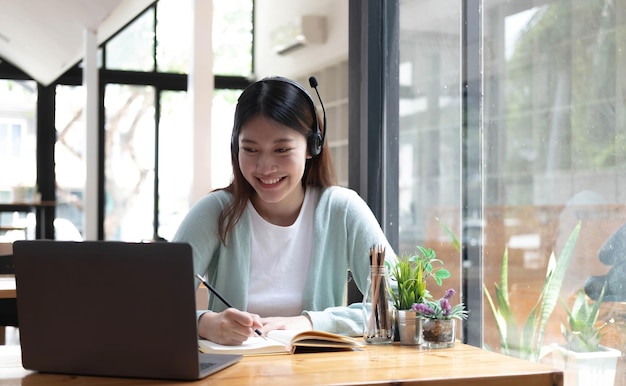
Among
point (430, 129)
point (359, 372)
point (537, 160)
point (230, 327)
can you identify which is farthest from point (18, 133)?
point (359, 372)

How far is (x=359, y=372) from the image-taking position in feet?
4.42

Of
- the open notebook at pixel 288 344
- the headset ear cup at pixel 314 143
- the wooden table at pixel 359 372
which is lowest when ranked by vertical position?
the wooden table at pixel 359 372

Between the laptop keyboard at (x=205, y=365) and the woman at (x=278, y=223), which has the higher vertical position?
the woman at (x=278, y=223)

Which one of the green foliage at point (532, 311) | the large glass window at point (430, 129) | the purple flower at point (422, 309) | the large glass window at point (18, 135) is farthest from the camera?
the large glass window at point (18, 135)

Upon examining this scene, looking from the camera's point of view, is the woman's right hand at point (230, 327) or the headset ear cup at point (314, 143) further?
the headset ear cup at point (314, 143)

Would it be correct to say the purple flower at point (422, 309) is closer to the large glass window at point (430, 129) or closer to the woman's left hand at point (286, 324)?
the woman's left hand at point (286, 324)

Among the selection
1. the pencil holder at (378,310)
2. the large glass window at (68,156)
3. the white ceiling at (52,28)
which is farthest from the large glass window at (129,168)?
the pencil holder at (378,310)

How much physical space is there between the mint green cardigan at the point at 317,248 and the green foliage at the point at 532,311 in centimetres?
60

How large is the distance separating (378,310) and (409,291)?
8 cm

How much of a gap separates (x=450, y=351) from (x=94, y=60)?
21.2 ft

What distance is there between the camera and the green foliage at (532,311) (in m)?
2.33

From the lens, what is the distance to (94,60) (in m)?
7.45

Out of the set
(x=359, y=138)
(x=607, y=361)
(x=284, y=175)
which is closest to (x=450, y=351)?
(x=284, y=175)

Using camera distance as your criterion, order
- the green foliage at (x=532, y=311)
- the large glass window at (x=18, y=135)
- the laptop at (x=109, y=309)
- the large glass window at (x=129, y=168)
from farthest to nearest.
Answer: the large glass window at (x=18, y=135), the large glass window at (x=129, y=168), the green foliage at (x=532, y=311), the laptop at (x=109, y=309)
